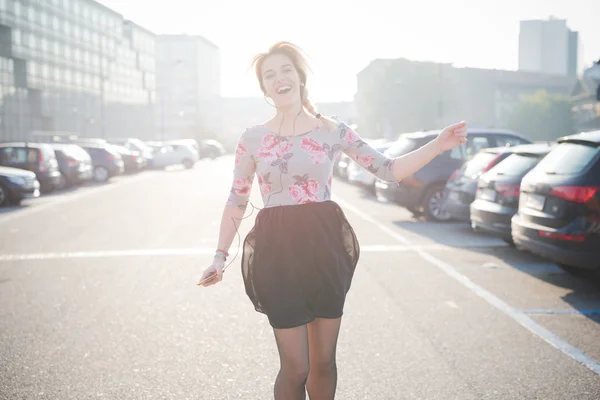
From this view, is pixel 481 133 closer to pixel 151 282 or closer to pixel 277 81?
pixel 151 282

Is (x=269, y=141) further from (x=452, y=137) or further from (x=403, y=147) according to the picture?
(x=403, y=147)

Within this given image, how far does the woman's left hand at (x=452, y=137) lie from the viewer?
3.12 metres

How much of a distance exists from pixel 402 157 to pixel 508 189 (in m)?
6.39

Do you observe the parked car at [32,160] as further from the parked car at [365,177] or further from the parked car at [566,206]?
the parked car at [566,206]

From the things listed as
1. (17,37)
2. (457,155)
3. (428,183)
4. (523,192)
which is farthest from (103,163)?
(17,37)

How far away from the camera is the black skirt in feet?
9.73

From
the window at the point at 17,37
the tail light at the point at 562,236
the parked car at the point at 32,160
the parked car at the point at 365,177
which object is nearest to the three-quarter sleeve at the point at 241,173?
the tail light at the point at 562,236

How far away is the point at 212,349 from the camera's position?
500cm

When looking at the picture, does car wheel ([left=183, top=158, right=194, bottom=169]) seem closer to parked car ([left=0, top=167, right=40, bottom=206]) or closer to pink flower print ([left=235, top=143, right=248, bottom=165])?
parked car ([left=0, top=167, right=40, bottom=206])

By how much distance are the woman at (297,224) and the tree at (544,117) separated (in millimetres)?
74464

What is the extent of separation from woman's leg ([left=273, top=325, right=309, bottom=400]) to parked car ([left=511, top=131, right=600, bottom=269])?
14.6 feet

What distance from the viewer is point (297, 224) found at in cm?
301

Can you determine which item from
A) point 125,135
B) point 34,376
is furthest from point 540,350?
point 125,135

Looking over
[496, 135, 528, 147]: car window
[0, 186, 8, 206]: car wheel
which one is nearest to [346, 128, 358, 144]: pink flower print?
[496, 135, 528, 147]: car window
